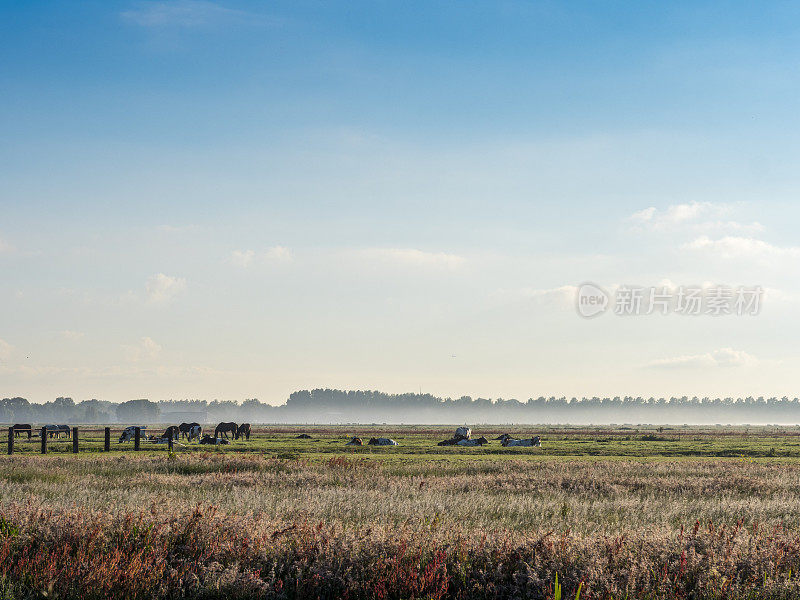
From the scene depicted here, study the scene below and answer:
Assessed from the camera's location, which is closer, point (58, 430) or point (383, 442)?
point (383, 442)

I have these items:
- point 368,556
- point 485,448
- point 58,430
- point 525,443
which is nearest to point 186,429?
point 58,430

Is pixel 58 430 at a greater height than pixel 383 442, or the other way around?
pixel 58 430

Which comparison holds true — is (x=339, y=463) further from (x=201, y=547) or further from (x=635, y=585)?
(x=635, y=585)

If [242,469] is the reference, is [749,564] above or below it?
above

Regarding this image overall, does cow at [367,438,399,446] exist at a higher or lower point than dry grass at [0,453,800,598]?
lower

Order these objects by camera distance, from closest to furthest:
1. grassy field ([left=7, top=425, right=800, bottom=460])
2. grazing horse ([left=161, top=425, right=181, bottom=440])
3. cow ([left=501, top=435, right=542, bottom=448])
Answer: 1. grassy field ([left=7, top=425, right=800, bottom=460])
2. grazing horse ([left=161, top=425, right=181, bottom=440])
3. cow ([left=501, top=435, right=542, bottom=448])

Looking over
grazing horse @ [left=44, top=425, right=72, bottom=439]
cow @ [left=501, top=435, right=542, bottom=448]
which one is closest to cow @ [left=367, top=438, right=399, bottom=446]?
cow @ [left=501, top=435, right=542, bottom=448]

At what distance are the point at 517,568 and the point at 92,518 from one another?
7.76 meters

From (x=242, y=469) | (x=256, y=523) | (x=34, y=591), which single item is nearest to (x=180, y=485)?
(x=242, y=469)

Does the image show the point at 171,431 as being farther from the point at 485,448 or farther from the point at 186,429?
the point at 485,448

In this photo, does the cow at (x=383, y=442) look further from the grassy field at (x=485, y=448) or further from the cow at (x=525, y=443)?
the cow at (x=525, y=443)

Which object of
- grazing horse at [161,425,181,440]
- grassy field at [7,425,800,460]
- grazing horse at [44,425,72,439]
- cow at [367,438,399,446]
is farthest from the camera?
grazing horse at [44,425,72,439]

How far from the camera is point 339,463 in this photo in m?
34.2

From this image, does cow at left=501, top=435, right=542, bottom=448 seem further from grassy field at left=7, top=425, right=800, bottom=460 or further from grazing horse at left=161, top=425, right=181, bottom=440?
grazing horse at left=161, top=425, right=181, bottom=440
